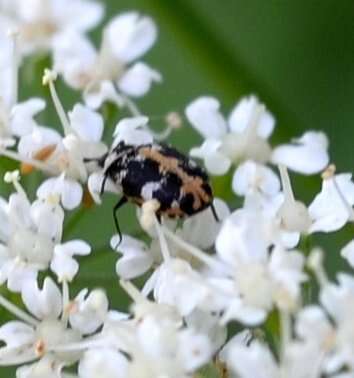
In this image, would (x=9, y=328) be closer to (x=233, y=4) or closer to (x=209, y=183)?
(x=209, y=183)

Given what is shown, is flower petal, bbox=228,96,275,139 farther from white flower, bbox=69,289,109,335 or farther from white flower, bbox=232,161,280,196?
white flower, bbox=69,289,109,335

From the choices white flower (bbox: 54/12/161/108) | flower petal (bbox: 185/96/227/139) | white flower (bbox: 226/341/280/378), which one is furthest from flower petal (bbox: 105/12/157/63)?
white flower (bbox: 226/341/280/378)

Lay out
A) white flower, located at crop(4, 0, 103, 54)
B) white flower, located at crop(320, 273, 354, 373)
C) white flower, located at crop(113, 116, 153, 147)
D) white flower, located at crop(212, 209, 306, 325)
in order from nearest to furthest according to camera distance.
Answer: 1. white flower, located at crop(320, 273, 354, 373)
2. white flower, located at crop(212, 209, 306, 325)
3. white flower, located at crop(113, 116, 153, 147)
4. white flower, located at crop(4, 0, 103, 54)

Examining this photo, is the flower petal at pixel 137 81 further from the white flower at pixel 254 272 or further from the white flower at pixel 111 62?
the white flower at pixel 254 272

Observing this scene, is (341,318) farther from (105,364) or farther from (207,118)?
(207,118)

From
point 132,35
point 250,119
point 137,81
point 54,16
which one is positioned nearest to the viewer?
point 250,119

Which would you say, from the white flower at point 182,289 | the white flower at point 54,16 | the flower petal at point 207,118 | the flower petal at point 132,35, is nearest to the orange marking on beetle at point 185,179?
the white flower at point 182,289

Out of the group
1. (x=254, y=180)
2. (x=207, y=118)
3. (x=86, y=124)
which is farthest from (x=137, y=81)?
(x=254, y=180)
